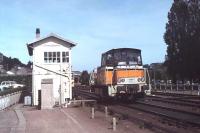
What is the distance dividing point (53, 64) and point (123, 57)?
6698mm

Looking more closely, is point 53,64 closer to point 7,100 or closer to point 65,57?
point 65,57

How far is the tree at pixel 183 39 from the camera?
5997 centimetres

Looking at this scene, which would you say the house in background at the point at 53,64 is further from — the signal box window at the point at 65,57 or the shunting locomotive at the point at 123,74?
the shunting locomotive at the point at 123,74

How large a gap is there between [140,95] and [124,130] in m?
15.2

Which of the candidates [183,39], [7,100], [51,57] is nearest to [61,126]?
[7,100]

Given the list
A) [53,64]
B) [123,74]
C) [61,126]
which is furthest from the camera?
[53,64]

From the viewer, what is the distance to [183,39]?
62594mm

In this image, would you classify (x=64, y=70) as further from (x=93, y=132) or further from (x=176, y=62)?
(x=176, y=62)

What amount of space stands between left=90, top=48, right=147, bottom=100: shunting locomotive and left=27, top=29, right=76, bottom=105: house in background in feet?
12.9

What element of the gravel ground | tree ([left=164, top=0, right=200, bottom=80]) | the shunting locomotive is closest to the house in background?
the shunting locomotive

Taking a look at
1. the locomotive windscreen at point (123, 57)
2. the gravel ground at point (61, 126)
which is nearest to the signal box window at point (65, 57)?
the locomotive windscreen at point (123, 57)

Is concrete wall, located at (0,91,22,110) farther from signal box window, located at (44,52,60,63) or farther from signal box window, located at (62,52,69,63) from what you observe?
signal box window, located at (62,52,69,63)

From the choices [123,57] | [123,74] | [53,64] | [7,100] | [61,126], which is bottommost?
[61,126]

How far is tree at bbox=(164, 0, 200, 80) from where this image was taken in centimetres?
5997
